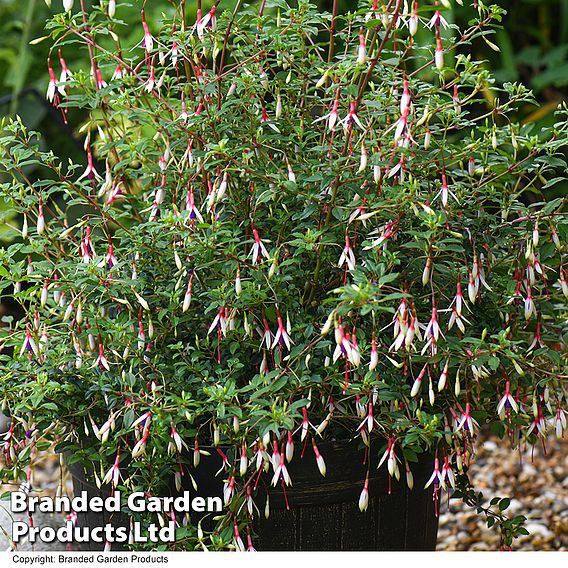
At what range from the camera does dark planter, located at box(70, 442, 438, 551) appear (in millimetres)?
1481

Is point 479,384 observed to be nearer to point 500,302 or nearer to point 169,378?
point 500,302

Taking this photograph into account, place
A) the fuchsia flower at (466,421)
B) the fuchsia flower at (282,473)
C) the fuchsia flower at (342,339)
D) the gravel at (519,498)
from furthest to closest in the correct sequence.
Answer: the gravel at (519,498)
the fuchsia flower at (466,421)
the fuchsia flower at (282,473)
the fuchsia flower at (342,339)

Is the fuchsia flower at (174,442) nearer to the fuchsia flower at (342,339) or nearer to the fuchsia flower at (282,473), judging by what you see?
the fuchsia flower at (282,473)

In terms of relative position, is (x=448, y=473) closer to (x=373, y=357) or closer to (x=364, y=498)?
(x=364, y=498)

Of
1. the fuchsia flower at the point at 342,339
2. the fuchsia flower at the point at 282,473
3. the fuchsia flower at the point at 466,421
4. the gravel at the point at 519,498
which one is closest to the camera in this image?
the fuchsia flower at the point at 342,339

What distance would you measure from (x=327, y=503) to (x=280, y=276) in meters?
→ 0.41

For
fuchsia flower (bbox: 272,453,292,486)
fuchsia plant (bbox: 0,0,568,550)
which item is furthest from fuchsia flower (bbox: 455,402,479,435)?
fuchsia flower (bbox: 272,453,292,486)

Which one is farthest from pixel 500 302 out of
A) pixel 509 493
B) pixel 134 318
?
pixel 509 493

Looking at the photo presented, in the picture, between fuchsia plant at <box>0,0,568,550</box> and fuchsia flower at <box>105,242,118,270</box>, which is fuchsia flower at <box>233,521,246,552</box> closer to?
fuchsia plant at <box>0,0,568,550</box>

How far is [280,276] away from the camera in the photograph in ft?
4.49

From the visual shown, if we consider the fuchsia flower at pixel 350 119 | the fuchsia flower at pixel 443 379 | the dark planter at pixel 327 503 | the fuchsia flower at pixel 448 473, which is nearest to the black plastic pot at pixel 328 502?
the dark planter at pixel 327 503

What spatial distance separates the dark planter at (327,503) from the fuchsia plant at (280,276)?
32 millimetres

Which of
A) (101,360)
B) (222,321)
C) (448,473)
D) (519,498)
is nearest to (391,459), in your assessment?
(448,473)

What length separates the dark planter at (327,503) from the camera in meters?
1.48
